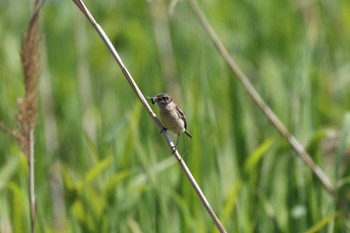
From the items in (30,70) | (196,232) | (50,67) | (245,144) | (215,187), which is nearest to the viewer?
(30,70)

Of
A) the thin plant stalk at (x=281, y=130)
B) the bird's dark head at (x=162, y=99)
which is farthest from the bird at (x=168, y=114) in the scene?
the thin plant stalk at (x=281, y=130)

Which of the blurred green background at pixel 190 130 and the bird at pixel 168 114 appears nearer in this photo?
the bird at pixel 168 114

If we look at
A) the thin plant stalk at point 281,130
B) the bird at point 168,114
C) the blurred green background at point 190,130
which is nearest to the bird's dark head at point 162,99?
the bird at point 168,114

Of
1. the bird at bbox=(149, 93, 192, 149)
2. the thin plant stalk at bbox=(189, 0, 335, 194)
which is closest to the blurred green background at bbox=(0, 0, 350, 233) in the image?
the thin plant stalk at bbox=(189, 0, 335, 194)

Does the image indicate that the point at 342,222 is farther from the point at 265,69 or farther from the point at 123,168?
the point at 265,69

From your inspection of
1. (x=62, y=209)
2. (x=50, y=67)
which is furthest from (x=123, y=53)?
(x=62, y=209)

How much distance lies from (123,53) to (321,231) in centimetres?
329

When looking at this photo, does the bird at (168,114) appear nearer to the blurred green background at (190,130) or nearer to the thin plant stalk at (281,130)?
the blurred green background at (190,130)

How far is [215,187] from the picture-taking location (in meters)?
3.29

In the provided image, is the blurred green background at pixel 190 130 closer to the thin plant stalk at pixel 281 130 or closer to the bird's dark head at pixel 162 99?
the thin plant stalk at pixel 281 130

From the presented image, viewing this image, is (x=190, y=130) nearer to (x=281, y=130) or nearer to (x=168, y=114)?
(x=281, y=130)

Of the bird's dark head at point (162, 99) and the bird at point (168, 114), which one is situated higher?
the bird's dark head at point (162, 99)

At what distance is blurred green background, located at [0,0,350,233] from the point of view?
3.24 metres

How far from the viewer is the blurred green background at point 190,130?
3236mm
